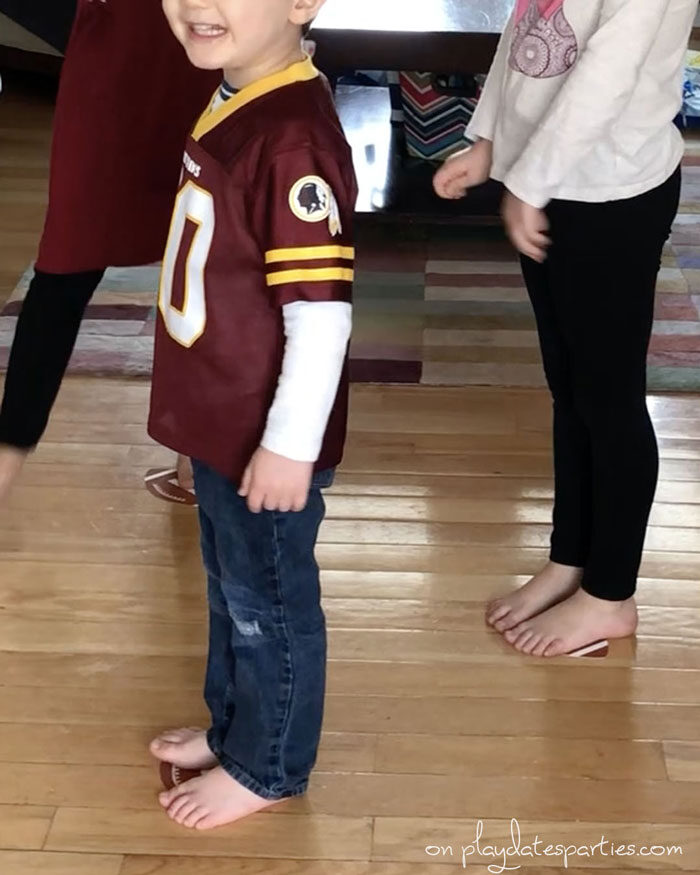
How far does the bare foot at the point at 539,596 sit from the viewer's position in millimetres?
1522

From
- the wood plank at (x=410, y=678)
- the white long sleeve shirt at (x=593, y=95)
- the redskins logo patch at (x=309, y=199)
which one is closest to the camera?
the redskins logo patch at (x=309, y=199)

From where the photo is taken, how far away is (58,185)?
1312mm

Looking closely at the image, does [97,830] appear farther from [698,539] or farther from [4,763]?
[698,539]

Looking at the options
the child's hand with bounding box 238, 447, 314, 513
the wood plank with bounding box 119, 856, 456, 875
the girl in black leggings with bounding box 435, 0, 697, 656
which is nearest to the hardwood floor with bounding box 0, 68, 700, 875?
the wood plank with bounding box 119, 856, 456, 875

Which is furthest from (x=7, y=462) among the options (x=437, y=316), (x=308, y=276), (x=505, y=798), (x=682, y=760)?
(x=437, y=316)

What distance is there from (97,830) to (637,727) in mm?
615

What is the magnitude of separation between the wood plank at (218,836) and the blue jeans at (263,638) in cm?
4

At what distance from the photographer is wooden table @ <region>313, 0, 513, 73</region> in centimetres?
210

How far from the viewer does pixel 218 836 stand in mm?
1235

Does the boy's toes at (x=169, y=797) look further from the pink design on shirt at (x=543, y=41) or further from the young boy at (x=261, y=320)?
the pink design on shirt at (x=543, y=41)

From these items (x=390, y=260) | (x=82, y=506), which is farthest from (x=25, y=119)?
(x=82, y=506)

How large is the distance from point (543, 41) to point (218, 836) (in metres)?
0.86

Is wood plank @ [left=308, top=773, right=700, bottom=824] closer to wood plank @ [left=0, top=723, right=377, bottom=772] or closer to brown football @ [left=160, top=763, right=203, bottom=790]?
wood plank @ [left=0, top=723, right=377, bottom=772]

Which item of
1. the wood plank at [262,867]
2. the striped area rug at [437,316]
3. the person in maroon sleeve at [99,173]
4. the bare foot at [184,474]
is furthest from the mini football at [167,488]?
the wood plank at [262,867]
